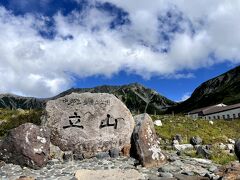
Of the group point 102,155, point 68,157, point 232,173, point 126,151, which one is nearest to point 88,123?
point 102,155

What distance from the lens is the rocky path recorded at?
1822 centimetres

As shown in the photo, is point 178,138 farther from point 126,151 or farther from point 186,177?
point 186,177

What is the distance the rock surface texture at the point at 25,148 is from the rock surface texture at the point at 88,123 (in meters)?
2.23

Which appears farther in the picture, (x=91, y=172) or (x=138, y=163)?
(x=138, y=163)

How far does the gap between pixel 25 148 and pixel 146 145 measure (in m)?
6.31

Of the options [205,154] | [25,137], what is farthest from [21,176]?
[205,154]

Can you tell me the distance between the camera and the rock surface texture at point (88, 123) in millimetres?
23328

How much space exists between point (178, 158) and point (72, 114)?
263 inches

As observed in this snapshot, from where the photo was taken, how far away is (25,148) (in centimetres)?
2069

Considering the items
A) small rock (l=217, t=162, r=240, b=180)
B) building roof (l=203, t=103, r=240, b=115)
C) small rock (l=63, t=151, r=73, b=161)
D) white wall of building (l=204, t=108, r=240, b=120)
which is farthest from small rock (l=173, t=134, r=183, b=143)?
building roof (l=203, t=103, r=240, b=115)

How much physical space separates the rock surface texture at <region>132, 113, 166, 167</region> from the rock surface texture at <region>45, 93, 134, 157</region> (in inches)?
52.8

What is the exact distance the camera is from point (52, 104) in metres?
24.3

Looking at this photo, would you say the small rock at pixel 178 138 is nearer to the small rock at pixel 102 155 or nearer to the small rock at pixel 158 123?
the small rock at pixel 158 123

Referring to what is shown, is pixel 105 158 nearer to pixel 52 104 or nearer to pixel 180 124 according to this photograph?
pixel 52 104
